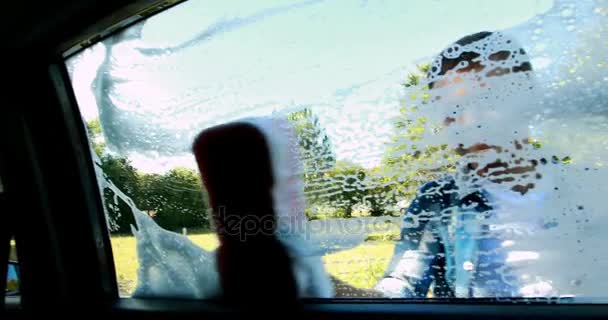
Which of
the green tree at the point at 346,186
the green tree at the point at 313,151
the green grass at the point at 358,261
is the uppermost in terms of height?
the green tree at the point at 313,151

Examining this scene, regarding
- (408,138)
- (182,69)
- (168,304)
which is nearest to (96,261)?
(168,304)

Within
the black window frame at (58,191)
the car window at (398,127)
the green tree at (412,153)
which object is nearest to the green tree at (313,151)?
the car window at (398,127)

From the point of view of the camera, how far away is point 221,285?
1843 mm

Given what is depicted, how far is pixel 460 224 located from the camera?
1515 millimetres

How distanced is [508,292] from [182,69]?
1271 millimetres

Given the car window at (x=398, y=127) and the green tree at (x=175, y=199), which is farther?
the green tree at (x=175, y=199)

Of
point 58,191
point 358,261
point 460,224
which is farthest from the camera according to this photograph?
point 58,191

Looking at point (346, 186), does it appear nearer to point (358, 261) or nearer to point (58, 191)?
point (358, 261)

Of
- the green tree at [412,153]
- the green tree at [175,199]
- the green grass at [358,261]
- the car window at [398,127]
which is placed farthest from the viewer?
the green tree at [175,199]

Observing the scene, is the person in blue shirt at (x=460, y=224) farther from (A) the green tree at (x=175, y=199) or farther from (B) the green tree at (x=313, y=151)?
(A) the green tree at (x=175, y=199)

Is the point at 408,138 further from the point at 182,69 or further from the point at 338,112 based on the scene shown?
the point at 182,69

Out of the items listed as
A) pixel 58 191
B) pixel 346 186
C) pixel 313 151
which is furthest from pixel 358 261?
pixel 58 191

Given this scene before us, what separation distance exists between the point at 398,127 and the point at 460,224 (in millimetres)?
346

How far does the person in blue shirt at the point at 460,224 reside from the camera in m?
1.43
